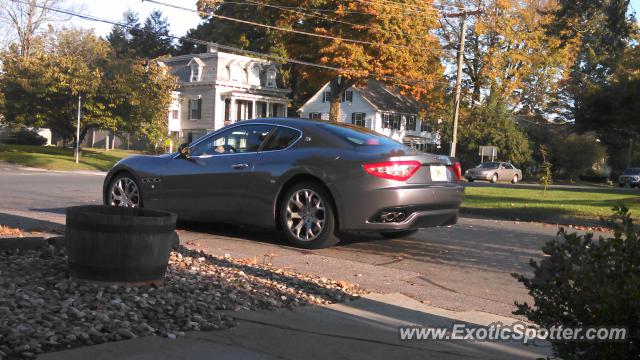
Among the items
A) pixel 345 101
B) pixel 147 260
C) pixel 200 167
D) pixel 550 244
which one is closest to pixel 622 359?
pixel 550 244

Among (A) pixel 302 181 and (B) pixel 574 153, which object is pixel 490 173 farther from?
(A) pixel 302 181

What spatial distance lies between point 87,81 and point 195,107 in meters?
23.3

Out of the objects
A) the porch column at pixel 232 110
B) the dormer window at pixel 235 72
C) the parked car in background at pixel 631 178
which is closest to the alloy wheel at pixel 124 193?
the porch column at pixel 232 110

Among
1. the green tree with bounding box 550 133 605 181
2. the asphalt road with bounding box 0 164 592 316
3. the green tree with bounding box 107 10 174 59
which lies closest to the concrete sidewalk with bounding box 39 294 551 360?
the asphalt road with bounding box 0 164 592 316

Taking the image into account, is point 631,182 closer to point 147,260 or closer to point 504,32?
point 504,32

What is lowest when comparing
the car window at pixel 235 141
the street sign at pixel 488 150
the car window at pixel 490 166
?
the car window at pixel 235 141

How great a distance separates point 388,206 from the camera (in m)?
7.38

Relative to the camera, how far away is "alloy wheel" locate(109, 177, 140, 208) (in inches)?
356

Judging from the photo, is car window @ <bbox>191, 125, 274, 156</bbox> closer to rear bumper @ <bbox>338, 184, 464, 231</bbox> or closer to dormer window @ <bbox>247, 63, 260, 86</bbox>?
rear bumper @ <bbox>338, 184, 464, 231</bbox>

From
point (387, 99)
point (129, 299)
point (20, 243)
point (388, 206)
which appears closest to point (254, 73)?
point (387, 99)

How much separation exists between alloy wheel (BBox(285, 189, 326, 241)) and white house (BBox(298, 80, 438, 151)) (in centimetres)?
5285

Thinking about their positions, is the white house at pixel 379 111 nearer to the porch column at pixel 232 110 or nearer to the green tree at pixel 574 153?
the porch column at pixel 232 110

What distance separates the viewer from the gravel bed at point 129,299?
155 inches

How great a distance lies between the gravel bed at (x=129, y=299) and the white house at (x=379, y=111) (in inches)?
2156
